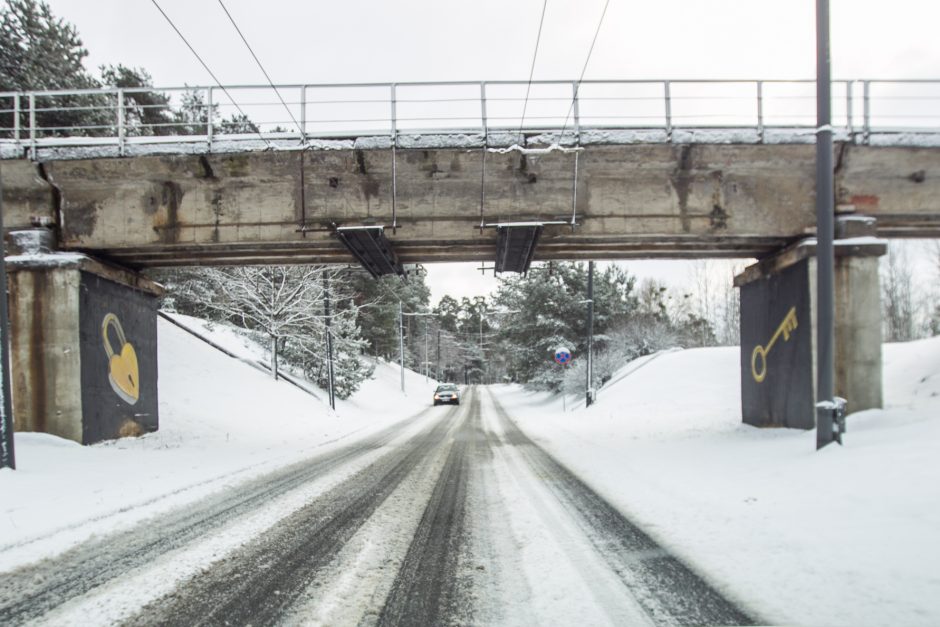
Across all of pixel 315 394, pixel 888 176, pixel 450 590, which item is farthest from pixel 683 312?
pixel 450 590

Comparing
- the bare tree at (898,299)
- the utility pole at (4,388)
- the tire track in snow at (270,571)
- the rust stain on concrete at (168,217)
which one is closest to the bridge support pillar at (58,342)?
the rust stain on concrete at (168,217)

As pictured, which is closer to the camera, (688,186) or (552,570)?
(552,570)

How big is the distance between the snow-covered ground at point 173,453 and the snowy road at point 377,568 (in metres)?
0.83

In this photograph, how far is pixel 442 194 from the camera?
10891mm

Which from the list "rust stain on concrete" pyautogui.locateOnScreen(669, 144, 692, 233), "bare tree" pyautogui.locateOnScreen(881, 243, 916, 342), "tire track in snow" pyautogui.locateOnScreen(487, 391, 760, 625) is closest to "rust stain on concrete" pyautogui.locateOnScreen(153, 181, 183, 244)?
"tire track in snow" pyautogui.locateOnScreen(487, 391, 760, 625)

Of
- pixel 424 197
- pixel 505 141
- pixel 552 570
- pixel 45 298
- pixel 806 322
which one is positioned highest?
pixel 505 141

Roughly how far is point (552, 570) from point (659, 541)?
1.31m

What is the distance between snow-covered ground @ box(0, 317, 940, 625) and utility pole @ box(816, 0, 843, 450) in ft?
1.38

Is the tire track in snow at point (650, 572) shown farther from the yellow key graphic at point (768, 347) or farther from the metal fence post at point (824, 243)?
the yellow key graphic at point (768, 347)

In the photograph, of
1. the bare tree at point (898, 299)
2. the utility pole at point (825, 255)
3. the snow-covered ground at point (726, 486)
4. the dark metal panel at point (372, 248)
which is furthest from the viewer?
the bare tree at point (898, 299)

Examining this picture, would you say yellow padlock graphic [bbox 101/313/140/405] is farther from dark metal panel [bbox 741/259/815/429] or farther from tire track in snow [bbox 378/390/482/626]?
dark metal panel [bbox 741/259/815/429]

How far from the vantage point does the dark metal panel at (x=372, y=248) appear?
1059cm

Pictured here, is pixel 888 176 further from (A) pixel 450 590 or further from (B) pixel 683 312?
(B) pixel 683 312

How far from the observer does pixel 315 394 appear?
87.4 ft
